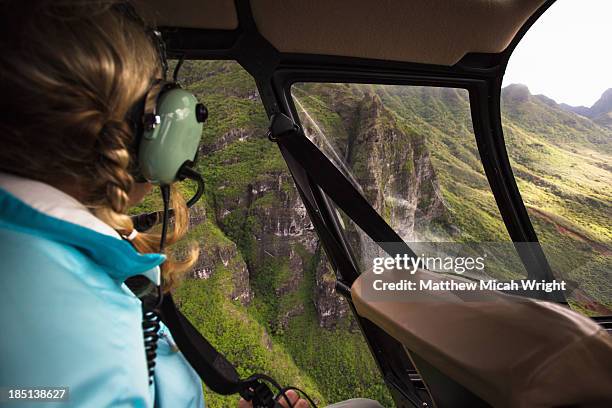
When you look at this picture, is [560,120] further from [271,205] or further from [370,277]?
[271,205]

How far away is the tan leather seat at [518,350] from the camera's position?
451 millimetres

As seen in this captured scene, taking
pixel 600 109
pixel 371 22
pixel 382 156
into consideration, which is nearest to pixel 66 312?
pixel 371 22

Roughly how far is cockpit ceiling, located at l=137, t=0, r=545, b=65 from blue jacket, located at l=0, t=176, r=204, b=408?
1.00m

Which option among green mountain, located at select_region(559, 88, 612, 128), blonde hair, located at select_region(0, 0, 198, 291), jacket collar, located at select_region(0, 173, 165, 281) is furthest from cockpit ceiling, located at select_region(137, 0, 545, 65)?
green mountain, located at select_region(559, 88, 612, 128)

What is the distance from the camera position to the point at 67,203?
2.14 feet

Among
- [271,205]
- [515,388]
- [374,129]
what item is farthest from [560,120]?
[271,205]

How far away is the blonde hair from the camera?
0.60m

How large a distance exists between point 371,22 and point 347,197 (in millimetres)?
677

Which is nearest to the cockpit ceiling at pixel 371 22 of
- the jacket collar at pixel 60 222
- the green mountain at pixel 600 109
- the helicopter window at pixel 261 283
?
the jacket collar at pixel 60 222

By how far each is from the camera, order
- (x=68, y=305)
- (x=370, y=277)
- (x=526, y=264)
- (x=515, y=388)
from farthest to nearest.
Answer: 1. (x=526, y=264)
2. (x=370, y=277)
3. (x=68, y=305)
4. (x=515, y=388)

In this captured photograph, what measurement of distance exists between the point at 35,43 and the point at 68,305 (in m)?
0.39

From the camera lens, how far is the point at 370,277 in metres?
0.92

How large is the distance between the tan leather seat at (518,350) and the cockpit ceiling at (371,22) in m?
1.17

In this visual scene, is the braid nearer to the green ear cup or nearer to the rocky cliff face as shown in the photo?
the green ear cup
